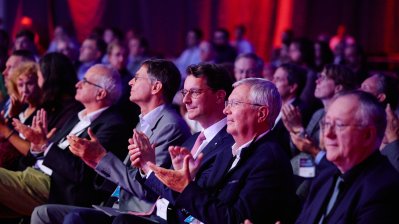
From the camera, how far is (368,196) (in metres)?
2.44

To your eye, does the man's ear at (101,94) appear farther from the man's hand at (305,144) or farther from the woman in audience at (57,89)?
the man's hand at (305,144)

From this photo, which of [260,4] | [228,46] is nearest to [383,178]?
[228,46]

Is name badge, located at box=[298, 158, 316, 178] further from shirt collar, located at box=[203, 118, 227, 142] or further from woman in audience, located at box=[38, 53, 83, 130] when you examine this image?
woman in audience, located at box=[38, 53, 83, 130]

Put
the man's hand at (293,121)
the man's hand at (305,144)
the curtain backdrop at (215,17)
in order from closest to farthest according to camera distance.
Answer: the man's hand at (305,144)
the man's hand at (293,121)
the curtain backdrop at (215,17)

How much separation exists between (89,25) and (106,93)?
9.17 meters

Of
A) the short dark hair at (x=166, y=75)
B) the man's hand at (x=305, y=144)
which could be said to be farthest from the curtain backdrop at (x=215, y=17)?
the short dark hair at (x=166, y=75)

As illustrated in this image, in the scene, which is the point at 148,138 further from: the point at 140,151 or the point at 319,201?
the point at 319,201

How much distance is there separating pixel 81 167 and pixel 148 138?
0.68m

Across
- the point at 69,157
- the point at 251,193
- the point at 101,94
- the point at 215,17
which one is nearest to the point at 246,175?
the point at 251,193

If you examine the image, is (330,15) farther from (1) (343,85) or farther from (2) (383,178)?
(2) (383,178)

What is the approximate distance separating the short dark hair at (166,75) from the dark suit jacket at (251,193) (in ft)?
3.17

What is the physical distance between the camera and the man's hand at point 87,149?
366 cm

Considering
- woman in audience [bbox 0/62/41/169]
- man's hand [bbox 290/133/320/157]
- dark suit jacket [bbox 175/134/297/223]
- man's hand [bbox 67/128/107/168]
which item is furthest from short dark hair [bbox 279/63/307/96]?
dark suit jacket [bbox 175/134/297/223]

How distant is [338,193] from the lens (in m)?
2.60
